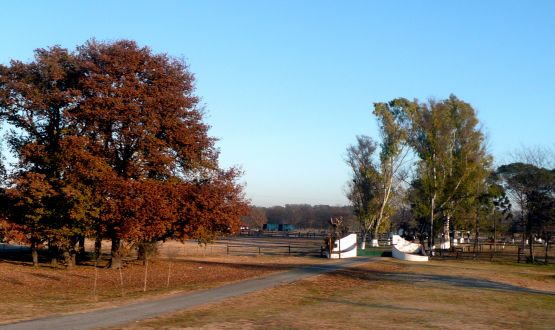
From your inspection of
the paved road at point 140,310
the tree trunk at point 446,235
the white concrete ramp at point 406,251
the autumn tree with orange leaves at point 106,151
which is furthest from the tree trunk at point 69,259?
the tree trunk at point 446,235

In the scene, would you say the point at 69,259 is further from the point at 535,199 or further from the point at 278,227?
the point at 278,227

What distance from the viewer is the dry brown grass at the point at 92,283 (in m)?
17.3

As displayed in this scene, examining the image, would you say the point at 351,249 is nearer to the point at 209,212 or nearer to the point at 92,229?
the point at 209,212

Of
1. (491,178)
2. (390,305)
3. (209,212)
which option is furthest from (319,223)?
(390,305)

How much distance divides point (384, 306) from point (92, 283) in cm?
1444

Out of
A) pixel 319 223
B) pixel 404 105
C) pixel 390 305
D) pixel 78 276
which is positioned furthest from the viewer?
pixel 319 223

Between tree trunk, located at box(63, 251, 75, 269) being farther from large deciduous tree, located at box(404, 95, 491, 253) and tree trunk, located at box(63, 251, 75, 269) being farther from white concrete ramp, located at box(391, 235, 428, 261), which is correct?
large deciduous tree, located at box(404, 95, 491, 253)

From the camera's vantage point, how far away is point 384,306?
1939cm

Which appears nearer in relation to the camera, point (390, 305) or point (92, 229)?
point (390, 305)

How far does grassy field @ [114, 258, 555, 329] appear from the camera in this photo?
1520 cm

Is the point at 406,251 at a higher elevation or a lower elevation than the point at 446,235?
lower

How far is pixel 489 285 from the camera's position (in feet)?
94.3

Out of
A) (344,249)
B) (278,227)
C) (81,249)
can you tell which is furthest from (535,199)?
(278,227)

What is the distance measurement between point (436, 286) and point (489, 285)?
11.5 ft
